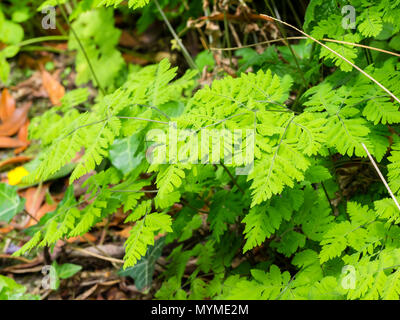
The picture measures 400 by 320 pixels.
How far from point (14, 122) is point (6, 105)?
0.22m

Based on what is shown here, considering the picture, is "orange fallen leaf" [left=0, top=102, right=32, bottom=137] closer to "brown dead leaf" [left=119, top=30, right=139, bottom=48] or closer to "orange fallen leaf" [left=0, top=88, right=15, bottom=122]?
"orange fallen leaf" [left=0, top=88, right=15, bottom=122]

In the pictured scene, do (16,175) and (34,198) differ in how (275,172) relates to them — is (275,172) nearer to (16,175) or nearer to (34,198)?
(34,198)

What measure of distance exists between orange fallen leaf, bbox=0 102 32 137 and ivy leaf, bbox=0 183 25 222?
944 millimetres

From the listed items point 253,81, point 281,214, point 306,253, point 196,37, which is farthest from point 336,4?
point 196,37

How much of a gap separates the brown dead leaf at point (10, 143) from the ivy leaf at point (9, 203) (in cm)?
80

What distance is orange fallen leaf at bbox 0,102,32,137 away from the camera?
3.15 m

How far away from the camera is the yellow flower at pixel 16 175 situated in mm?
2703

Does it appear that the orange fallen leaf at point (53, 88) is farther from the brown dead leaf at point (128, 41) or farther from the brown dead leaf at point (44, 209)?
the brown dead leaf at point (44, 209)

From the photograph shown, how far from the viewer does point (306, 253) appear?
1.46 meters

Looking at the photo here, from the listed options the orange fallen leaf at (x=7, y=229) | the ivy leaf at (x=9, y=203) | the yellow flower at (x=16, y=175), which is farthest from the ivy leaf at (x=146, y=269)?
the yellow flower at (x=16, y=175)

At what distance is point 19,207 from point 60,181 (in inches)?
20.6

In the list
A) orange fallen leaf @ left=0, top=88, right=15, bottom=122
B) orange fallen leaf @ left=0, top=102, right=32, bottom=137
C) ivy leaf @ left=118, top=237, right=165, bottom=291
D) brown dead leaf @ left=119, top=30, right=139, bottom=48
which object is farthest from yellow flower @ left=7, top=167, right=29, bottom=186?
brown dead leaf @ left=119, top=30, right=139, bottom=48

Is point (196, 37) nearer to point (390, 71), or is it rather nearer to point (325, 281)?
point (390, 71)

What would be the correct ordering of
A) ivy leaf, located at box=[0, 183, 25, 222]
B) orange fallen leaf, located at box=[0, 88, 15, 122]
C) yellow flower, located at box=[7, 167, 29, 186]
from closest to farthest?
1. ivy leaf, located at box=[0, 183, 25, 222]
2. yellow flower, located at box=[7, 167, 29, 186]
3. orange fallen leaf, located at box=[0, 88, 15, 122]
